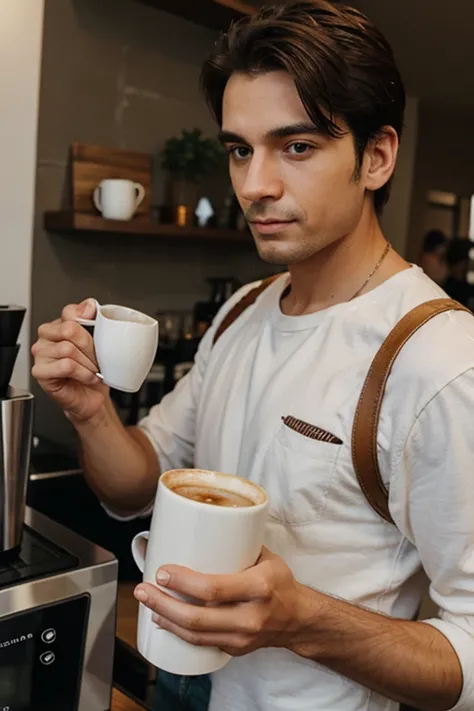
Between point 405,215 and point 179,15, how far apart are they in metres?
2.29

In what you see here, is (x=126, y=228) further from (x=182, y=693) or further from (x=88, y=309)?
(x=182, y=693)

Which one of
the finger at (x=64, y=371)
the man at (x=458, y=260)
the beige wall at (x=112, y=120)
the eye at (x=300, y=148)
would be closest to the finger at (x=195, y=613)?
the finger at (x=64, y=371)

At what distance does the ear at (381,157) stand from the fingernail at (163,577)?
584 millimetres

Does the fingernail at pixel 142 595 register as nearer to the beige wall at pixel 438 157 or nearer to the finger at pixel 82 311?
the finger at pixel 82 311

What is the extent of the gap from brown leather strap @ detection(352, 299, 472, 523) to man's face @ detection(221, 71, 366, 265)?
161 millimetres

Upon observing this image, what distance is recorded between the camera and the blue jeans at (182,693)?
39.9 inches

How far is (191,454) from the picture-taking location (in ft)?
3.91

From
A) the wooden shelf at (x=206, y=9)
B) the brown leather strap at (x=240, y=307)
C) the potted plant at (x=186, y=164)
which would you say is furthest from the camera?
the potted plant at (x=186, y=164)

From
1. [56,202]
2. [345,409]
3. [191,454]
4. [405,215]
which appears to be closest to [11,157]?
[56,202]

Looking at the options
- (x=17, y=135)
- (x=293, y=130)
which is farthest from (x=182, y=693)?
(x=17, y=135)

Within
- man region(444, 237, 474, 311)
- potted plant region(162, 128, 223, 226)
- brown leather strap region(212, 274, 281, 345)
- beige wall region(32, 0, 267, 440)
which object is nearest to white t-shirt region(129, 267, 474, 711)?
brown leather strap region(212, 274, 281, 345)

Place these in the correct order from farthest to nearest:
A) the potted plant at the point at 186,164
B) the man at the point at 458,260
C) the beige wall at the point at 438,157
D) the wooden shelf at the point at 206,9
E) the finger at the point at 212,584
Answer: the beige wall at the point at 438,157
the man at the point at 458,260
the potted plant at the point at 186,164
the wooden shelf at the point at 206,9
the finger at the point at 212,584

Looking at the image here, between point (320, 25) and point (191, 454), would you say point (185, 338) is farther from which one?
point (320, 25)

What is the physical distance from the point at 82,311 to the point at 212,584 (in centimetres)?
39
